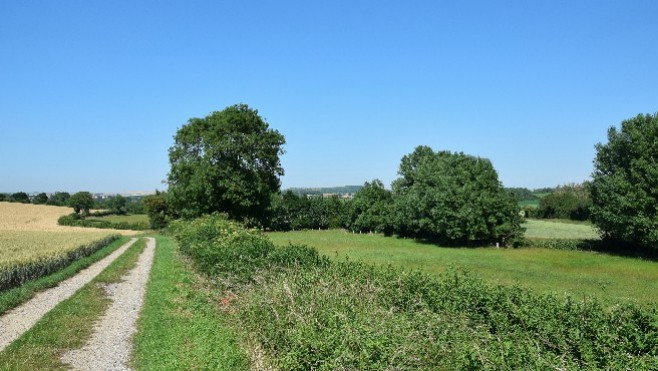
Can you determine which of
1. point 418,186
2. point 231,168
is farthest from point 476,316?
point 231,168

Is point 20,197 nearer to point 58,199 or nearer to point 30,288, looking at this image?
point 58,199

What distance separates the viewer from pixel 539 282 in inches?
886

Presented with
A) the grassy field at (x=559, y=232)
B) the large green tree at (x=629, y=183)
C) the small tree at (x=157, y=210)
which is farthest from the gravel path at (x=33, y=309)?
the small tree at (x=157, y=210)

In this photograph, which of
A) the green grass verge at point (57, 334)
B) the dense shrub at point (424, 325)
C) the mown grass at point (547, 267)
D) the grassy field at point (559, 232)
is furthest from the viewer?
the grassy field at point (559, 232)

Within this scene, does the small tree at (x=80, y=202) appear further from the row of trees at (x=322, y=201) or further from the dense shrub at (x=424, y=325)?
the dense shrub at (x=424, y=325)

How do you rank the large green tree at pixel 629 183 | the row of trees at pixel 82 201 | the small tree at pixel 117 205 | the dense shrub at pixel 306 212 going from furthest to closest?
the small tree at pixel 117 205
the row of trees at pixel 82 201
the dense shrub at pixel 306 212
the large green tree at pixel 629 183

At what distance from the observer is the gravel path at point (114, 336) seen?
9.30 m

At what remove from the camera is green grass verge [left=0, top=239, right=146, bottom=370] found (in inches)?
363

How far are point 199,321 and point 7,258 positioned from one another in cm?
1496

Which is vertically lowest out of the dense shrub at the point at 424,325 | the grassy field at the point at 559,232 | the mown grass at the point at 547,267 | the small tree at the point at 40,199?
the mown grass at the point at 547,267

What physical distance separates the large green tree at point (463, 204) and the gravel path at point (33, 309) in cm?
3094

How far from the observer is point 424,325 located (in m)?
7.63

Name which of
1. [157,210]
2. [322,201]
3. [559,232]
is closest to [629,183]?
[559,232]

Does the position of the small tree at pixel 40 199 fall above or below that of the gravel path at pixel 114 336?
above
